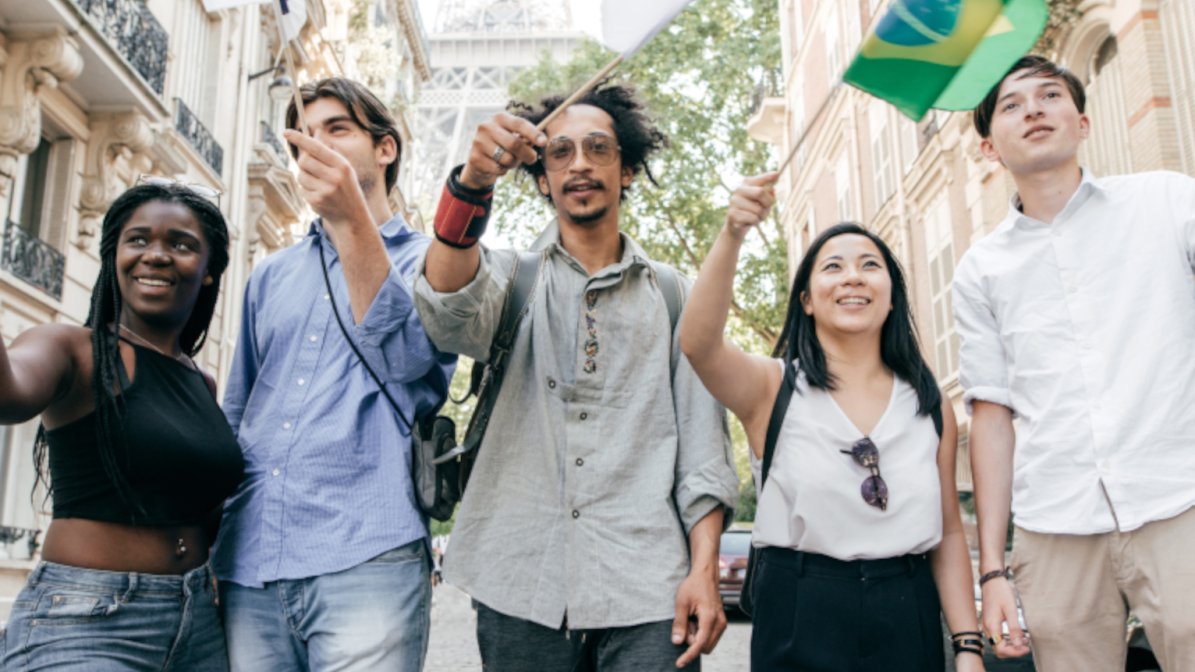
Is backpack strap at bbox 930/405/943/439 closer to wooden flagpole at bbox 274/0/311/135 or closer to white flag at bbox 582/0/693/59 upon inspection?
white flag at bbox 582/0/693/59

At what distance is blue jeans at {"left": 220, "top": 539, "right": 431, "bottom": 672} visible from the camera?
265cm

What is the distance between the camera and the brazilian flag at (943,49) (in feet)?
8.83

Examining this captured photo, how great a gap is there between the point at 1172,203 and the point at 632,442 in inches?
64.5

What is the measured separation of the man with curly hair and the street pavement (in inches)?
154

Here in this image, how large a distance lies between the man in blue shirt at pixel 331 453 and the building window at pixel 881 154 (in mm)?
19571

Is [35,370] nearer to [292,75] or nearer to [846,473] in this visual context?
[292,75]

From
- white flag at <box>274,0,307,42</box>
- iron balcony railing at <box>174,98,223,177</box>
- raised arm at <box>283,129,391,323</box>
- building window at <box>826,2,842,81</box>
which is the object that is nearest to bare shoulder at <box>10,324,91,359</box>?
raised arm at <box>283,129,391,323</box>

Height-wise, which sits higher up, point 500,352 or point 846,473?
point 500,352

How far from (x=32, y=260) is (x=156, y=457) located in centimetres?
1104

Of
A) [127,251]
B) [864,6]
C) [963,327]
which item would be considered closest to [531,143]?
[127,251]

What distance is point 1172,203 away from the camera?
311 cm

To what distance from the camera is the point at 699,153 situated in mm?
28641

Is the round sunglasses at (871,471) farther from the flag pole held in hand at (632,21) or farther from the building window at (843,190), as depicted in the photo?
the building window at (843,190)

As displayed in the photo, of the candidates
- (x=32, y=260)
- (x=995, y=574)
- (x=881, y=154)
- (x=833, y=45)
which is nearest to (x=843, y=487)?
(x=995, y=574)
